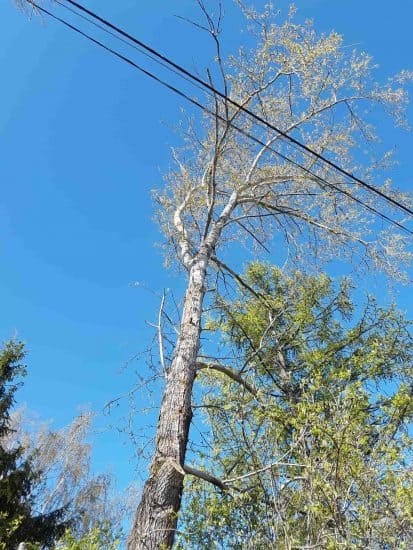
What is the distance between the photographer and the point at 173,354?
4.62 m

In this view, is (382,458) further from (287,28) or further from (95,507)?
(95,507)

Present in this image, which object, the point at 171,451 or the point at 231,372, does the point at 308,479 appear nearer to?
the point at 171,451

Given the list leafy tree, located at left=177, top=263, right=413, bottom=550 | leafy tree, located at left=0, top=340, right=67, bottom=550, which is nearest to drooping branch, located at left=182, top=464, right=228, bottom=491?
leafy tree, located at left=177, top=263, right=413, bottom=550

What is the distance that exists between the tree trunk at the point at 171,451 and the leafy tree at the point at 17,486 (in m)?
5.98

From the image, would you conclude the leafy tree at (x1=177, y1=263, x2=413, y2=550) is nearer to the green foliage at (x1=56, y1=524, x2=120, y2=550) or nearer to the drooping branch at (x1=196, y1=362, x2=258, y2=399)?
the drooping branch at (x1=196, y1=362, x2=258, y2=399)

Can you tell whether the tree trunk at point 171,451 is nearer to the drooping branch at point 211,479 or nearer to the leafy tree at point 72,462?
the drooping branch at point 211,479

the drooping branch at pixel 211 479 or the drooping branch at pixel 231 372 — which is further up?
the drooping branch at pixel 231 372

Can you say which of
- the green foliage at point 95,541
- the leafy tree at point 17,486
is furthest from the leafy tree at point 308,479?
the leafy tree at point 17,486

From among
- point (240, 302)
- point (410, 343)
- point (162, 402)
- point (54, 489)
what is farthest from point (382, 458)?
point (54, 489)

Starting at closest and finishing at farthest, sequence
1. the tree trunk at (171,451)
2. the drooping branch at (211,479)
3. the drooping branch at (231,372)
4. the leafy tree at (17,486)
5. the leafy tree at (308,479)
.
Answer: the leafy tree at (308,479) < the tree trunk at (171,451) < the drooping branch at (211,479) < the drooping branch at (231,372) < the leafy tree at (17,486)

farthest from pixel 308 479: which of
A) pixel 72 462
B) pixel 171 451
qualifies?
pixel 72 462

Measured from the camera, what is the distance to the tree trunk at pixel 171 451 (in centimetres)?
331

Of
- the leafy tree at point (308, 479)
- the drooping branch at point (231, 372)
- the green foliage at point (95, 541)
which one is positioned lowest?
the green foliage at point (95, 541)

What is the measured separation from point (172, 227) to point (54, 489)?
44.7 feet
